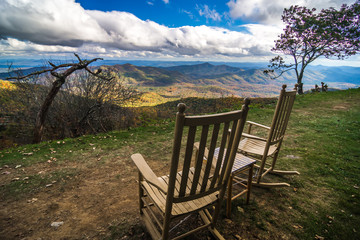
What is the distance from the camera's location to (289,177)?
133 inches

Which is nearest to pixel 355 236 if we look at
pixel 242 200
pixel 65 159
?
pixel 242 200

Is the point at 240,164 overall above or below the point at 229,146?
below

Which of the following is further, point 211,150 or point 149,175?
point 149,175

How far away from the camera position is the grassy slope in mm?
2244

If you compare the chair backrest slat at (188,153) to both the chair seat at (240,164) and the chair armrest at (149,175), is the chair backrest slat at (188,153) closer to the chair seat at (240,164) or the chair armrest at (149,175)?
the chair armrest at (149,175)

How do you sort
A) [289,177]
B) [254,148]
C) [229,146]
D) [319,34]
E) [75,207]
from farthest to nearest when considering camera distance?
[319,34] < [289,177] < [254,148] < [75,207] < [229,146]

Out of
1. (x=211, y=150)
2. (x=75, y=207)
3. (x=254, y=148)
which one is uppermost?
(x=211, y=150)

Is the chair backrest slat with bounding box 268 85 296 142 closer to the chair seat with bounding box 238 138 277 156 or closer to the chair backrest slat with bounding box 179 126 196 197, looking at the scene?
the chair seat with bounding box 238 138 277 156

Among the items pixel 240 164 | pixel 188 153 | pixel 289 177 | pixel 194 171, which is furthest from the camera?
pixel 289 177

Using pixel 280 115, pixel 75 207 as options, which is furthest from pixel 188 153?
pixel 75 207

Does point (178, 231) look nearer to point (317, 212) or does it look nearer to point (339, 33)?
point (317, 212)

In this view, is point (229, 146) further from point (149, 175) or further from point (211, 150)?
point (149, 175)

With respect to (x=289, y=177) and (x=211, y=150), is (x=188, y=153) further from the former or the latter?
(x=289, y=177)

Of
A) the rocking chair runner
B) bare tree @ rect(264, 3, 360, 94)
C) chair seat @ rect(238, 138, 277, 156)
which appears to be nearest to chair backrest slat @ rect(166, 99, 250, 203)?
the rocking chair runner
